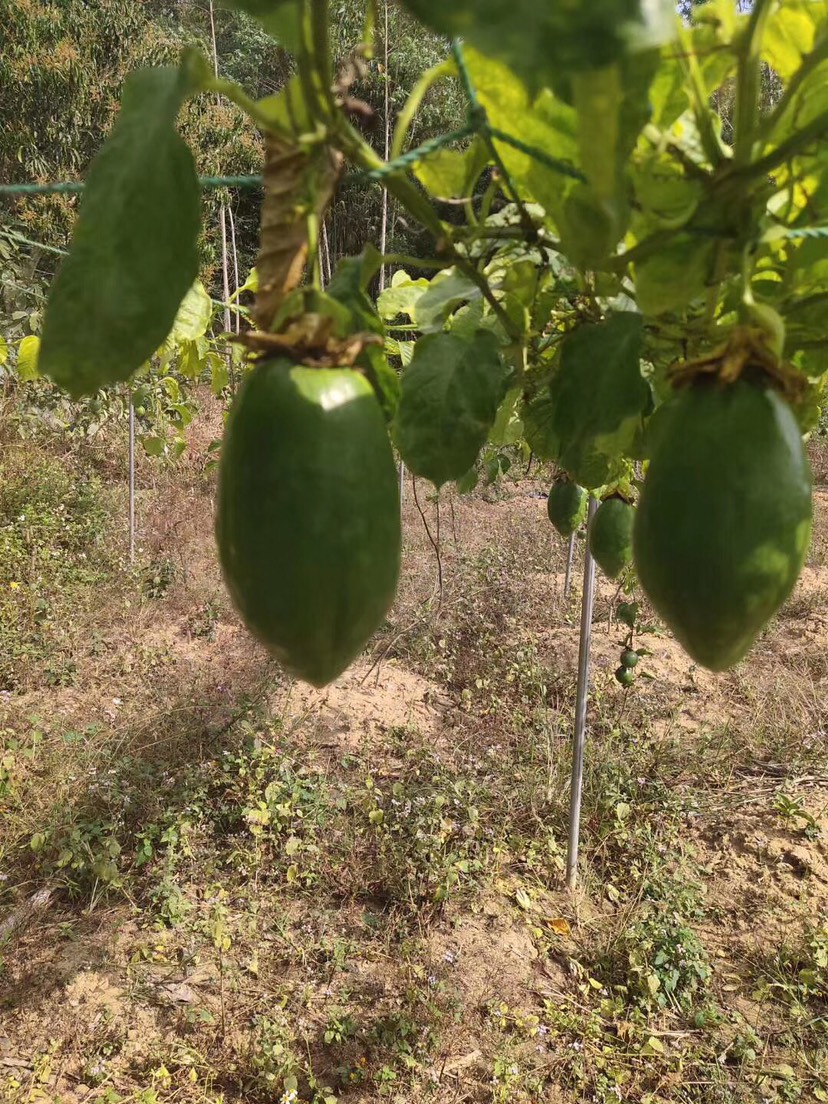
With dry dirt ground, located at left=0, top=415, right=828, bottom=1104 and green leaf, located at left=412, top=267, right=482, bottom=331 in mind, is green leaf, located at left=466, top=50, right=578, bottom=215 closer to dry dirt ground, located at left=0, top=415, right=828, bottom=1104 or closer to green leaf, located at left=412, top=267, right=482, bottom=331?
green leaf, located at left=412, top=267, right=482, bottom=331

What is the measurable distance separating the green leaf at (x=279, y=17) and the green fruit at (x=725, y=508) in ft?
1.04

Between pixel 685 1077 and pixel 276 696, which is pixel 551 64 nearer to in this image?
pixel 685 1077

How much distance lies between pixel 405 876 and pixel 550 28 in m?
2.98

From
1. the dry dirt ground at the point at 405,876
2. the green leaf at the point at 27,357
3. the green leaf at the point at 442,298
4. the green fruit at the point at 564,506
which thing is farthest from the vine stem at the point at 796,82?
the dry dirt ground at the point at 405,876

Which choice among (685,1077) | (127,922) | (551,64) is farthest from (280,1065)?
(551,64)

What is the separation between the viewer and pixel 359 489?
497 mm

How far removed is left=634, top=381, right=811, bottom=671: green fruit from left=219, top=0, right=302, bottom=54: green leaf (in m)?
0.32

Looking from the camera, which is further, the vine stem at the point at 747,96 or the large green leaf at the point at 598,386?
the large green leaf at the point at 598,386

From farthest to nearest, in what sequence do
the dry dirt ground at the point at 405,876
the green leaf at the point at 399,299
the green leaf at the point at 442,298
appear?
the dry dirt ground at the point at 405,876 → the green leaf at the point at 399,299 → the green leaf at the point at 442,298

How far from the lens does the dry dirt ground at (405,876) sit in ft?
7.75

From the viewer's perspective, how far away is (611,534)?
4.79ft

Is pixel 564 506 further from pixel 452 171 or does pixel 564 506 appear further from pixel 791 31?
pixel 791 31

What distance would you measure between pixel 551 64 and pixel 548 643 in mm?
4519

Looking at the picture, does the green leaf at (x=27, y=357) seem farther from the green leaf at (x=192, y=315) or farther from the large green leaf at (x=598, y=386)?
the large green leaf at (x=598, y=386)
